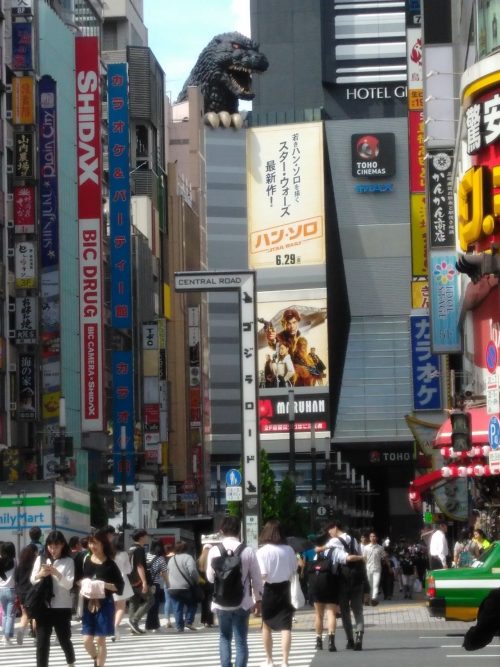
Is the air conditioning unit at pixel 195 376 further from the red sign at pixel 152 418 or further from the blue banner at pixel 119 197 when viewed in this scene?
the blue banner at pixel 119 197

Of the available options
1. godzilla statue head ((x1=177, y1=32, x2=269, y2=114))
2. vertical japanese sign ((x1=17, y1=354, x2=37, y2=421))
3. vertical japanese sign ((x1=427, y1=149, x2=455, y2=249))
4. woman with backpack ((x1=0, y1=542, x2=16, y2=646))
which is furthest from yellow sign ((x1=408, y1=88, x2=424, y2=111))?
godzilla statue head ((x1=177, y1=32, x2=269, y2=114))

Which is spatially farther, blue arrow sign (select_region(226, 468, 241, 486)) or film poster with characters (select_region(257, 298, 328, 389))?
film poster with characters (select_region(257, 298, 328, 389))

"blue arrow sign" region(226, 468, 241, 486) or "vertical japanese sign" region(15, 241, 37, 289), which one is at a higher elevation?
"vertical japanese sign" region(15, 241, 37, 289)

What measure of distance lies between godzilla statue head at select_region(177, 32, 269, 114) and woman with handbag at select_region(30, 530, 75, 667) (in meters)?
114

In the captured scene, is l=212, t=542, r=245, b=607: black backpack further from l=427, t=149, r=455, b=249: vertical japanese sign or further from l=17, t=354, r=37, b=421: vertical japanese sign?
l=17, t=354, r=37, b=421: vertical japanese sign

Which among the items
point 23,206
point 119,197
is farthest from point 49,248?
point 119,197

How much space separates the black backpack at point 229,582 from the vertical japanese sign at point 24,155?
4019 cm

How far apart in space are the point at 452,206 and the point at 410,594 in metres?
12.3

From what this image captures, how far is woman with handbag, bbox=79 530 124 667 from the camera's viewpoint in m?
16.6

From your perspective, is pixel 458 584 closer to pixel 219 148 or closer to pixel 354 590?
pixel 354 590

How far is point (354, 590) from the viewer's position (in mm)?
21734

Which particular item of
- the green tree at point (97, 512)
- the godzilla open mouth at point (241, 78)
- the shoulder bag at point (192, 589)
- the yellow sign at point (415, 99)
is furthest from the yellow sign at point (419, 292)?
the godzilla open mouth at point (241, 78)

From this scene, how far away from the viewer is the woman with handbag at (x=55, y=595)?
16.7m

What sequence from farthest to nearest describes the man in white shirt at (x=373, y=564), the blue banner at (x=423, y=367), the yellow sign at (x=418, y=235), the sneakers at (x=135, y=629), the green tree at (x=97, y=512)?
the green tree at (x=97, y=512), the yellow sign at (x=418, y=235), the blue banner at (x=423, y=367), the man in white shirt at (x=373, y=564), the sneakers at (x=135, y=629)
